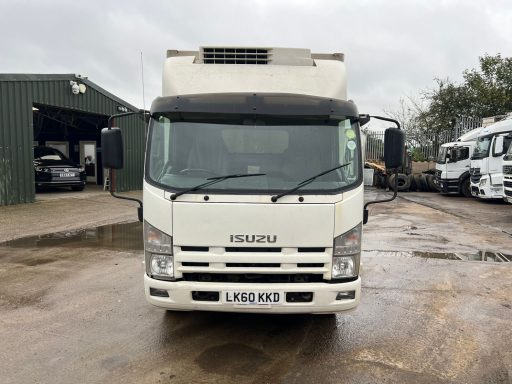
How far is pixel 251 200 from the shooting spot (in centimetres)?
353

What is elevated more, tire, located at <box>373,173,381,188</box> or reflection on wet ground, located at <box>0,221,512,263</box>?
tire, located at <box>373,173,381,188</box>

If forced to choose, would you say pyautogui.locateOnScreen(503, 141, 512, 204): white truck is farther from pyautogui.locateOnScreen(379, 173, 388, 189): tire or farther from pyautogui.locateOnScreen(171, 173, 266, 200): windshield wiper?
pyautogui.locateOnScreen(379, 173, 388, 189): tire

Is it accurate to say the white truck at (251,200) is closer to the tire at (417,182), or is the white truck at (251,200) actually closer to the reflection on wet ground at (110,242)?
the reflection on wet ground at (110,242)

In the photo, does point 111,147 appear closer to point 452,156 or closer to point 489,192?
point 489,192

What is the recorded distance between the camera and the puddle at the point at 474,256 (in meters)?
7.38

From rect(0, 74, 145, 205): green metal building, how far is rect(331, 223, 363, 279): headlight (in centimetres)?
1222

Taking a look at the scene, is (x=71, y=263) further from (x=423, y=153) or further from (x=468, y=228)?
(x=423, y=153)

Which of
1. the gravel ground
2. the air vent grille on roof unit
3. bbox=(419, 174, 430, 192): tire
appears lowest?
the gravel ground

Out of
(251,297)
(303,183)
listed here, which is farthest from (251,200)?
(251,297)

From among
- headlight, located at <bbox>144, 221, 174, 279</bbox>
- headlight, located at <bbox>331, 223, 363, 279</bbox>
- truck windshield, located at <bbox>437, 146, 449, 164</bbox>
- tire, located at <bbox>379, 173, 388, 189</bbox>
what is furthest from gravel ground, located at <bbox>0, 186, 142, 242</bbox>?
tire, located at <bbox>379, 173, 388, 189</bbox>

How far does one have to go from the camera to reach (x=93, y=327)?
4316mm

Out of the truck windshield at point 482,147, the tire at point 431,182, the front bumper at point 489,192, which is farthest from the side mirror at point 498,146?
the tire at point 431,182

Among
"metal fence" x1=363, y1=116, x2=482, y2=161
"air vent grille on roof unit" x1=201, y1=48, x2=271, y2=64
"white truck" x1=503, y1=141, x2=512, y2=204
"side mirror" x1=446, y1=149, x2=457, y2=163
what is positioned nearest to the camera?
"air vent grille on roof unit" x1=201, y1=48, x2=271, y2=64

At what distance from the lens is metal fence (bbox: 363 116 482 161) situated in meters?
25.4
